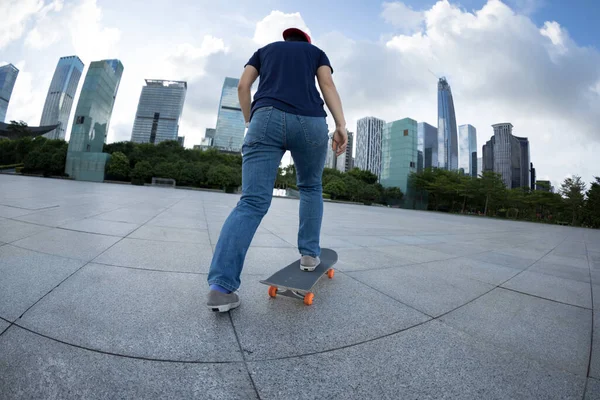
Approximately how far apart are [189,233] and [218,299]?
230cm

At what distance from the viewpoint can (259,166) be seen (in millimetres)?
1606

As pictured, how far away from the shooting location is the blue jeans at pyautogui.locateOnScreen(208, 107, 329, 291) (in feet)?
4.61

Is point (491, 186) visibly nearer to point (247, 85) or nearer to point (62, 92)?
point (247, 85)

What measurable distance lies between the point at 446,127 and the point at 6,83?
163733 mm

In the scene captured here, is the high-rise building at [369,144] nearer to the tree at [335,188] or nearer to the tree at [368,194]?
the tree at [368,194]

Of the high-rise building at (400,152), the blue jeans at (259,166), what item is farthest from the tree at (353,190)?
the blue jeans at (259,166)

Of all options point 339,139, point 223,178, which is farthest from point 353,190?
point 339,139

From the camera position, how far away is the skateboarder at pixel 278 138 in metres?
1.42

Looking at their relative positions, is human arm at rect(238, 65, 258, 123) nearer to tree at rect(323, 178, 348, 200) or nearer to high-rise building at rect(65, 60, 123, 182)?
tree at rect(323, 178, 348, 200)

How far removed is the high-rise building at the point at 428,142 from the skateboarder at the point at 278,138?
82.3 m

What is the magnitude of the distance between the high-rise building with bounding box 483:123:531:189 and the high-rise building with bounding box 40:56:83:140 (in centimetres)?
18582

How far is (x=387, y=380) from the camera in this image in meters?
0.90

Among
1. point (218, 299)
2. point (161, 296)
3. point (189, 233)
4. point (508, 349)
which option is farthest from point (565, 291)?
point (189, 233)

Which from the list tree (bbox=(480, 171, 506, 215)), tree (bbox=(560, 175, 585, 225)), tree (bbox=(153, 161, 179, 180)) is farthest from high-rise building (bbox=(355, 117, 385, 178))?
tree (bbox=(153, 161, 179, 180))
